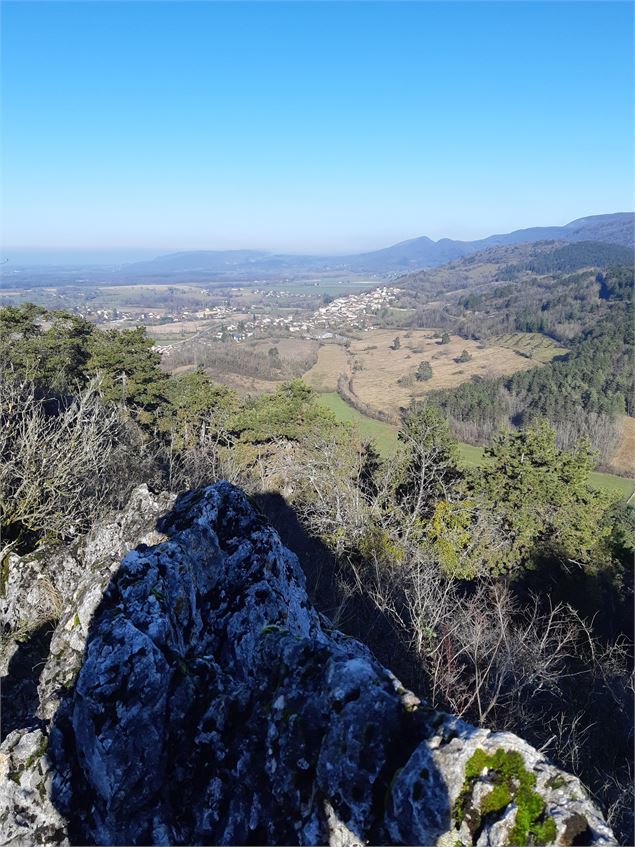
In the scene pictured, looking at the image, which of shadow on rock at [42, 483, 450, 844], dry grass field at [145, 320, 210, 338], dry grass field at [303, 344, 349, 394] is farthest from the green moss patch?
dry grass field at [145, 320, 210, 338]

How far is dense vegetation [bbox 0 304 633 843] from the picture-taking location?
9.90 m

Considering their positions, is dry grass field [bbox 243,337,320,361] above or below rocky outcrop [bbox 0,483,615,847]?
below

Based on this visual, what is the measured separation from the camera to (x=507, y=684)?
10.9 metres

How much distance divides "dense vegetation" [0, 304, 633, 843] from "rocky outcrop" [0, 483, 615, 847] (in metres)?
5.19

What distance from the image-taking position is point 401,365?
→ 89500mm

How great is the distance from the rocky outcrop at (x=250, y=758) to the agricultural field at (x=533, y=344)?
85.3 metres

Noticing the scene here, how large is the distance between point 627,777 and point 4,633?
11909mm

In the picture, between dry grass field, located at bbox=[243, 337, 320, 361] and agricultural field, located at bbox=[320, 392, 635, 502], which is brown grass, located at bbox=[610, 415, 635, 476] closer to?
agricultural field, located at bbox=[320, 392, 635, 502]

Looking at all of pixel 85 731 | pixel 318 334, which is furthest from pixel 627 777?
pixel 318 334

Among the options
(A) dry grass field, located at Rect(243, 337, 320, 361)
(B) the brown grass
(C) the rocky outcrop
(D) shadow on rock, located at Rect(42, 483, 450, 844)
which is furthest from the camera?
(A) dry grass field, located at Rect(243, 337, 320, 361)

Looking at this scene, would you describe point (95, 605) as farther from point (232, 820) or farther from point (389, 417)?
point (389, 417)

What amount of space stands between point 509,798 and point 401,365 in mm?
88555

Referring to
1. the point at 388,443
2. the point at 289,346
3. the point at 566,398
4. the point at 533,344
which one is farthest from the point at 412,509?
the point at 533,344

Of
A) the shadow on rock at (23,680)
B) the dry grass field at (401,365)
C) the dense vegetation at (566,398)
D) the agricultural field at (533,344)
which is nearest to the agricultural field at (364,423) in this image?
the dry grass field at (401,365)
